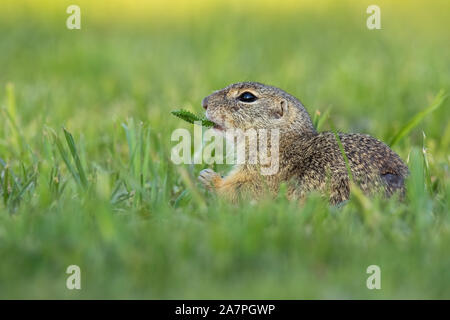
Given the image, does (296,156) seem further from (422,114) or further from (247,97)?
(422,114)

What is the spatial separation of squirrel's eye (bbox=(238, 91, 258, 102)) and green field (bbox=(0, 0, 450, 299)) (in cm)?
57

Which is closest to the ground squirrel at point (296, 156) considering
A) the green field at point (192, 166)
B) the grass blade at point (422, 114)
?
the green field at point (192, 166)

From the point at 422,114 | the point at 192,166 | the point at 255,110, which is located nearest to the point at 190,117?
the point at 192,166

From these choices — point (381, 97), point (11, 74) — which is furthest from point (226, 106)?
point (11, 74)

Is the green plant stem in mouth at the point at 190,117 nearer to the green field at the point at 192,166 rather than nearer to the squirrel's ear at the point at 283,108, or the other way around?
the green field at the point at 192,166

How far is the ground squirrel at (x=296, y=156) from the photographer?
3.93 meters

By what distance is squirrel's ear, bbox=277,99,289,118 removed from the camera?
4805 millimetres

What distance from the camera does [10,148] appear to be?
5.12 m

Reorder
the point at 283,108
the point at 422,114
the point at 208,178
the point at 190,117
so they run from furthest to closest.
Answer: the point at 283,108, the point at 422,114, the point at 190,117, the point at 208,178

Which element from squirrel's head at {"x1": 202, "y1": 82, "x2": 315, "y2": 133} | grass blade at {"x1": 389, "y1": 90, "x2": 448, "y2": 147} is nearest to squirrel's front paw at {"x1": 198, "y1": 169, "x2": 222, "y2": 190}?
squirrel's head at {"x1": 202, "y1": 82, "x2": 315, "y2": 133}

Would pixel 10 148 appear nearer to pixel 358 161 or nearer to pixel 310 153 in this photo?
pixel 310 153

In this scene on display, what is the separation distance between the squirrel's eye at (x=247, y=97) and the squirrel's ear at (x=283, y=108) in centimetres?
19

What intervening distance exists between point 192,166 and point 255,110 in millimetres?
575

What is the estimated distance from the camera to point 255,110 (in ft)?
15.8
